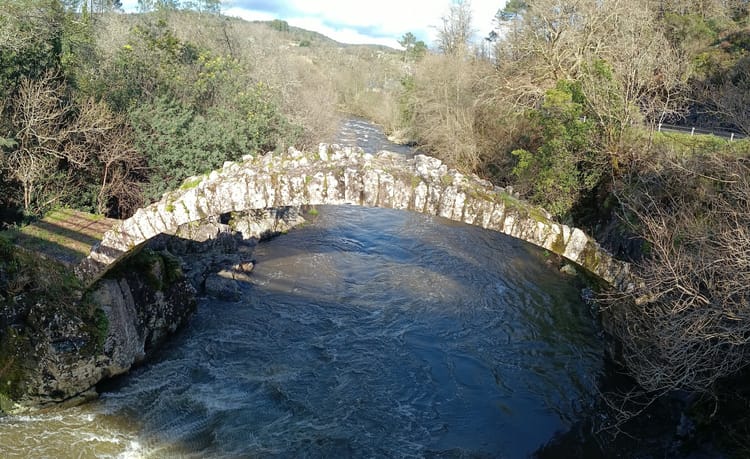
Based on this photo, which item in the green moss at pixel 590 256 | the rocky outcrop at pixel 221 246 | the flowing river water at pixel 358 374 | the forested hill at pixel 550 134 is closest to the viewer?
the green moss at pixel 590 256

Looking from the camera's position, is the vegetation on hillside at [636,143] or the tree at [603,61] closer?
the vegetation on hillside at [636,143]

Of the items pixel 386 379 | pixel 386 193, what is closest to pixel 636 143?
pixel 386 379

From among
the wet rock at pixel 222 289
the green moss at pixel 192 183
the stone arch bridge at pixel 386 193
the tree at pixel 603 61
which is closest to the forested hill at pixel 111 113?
the wet rock at pixel 222 289

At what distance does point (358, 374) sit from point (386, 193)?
19.0 ft

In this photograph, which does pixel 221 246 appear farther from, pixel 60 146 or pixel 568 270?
pixel 568 270

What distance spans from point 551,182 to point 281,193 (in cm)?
1232

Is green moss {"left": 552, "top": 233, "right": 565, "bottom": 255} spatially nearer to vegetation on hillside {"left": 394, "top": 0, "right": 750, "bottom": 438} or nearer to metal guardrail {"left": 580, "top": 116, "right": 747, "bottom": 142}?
vegetation on hillside {"left": 394, "top": 0, "right": 750, "bottom": 438}

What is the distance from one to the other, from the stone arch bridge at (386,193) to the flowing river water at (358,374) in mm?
4528

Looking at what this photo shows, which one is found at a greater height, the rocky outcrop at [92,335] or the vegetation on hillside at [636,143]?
the vegetation on hillside at [636,143]

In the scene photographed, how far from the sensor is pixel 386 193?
7.36m

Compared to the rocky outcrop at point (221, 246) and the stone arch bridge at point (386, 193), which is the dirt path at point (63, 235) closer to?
the rocky outcrop at point (221, 246)

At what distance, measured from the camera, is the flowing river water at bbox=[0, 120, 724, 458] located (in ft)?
30.4

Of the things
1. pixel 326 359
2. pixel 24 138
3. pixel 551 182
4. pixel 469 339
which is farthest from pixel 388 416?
pixel 24 138

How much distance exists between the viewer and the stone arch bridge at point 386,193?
721 centimetres
